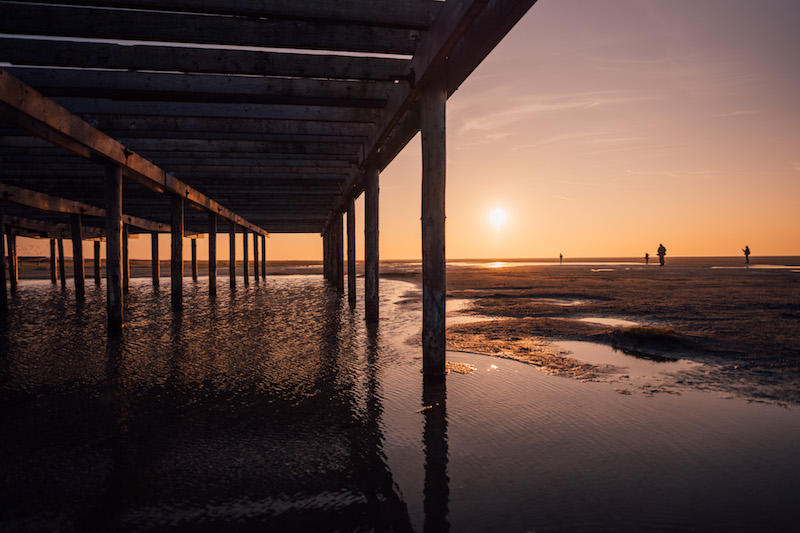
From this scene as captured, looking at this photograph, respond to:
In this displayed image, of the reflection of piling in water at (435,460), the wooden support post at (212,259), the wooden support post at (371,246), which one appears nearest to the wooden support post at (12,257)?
the wooden support post at (212,259)

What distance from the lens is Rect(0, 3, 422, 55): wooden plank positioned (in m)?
4.13

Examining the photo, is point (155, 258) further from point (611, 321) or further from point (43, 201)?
point (611, 321)

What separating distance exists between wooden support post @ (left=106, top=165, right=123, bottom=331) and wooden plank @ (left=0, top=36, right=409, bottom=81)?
329 cm

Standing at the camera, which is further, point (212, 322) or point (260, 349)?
point (212, 322)

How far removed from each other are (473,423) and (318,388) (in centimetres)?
163

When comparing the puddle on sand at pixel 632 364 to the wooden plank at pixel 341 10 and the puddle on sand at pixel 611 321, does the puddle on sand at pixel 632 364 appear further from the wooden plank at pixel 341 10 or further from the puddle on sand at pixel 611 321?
the wooden plank at pixel 341 10

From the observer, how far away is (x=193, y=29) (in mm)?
4336

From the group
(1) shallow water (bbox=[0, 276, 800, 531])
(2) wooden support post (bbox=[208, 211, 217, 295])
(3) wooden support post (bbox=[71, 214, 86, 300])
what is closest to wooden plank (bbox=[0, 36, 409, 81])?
(1) shallow water (bbox=[0, 276, 800, 531])

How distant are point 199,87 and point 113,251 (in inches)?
149

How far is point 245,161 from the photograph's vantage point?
10.0m

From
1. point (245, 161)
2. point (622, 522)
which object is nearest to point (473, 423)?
point (622, 522)

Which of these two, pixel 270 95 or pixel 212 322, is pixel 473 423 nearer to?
pixel 270 95

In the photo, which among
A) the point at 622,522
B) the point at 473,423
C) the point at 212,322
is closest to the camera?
the point at 622,522

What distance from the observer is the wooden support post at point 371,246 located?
8.62m
